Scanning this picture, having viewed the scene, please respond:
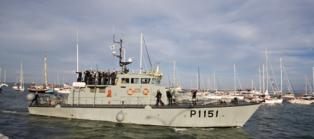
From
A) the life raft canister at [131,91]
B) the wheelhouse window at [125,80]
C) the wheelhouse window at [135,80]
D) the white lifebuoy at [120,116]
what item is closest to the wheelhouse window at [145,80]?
the wheelhouse window at [135,80]

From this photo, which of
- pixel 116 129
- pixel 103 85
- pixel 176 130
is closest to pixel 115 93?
pixel 103 85

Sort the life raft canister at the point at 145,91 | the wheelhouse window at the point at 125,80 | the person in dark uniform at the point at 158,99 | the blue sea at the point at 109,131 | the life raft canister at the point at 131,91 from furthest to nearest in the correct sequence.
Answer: the wheelhouse window at the point at 125,80 → the life raft canister at the point at 131,91 → the life raft canister at the point at 145,91 → the person in dark uniform at the point at 158,99 → the blue sea at the point at 109,131

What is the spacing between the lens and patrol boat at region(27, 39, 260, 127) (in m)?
21.7

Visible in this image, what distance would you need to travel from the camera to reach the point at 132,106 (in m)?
22.5

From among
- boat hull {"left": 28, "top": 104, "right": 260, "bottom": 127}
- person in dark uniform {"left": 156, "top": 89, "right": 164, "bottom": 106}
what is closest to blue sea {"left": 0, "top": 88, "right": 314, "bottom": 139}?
boat hull {"left": 28, "top": 104, "right": 260, "bottom": 127}

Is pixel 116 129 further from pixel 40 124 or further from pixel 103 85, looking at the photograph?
pixel 40 124

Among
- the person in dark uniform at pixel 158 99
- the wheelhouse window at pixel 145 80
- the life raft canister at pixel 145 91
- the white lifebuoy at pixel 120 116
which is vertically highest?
the wheelhouse window at pixel 145 80

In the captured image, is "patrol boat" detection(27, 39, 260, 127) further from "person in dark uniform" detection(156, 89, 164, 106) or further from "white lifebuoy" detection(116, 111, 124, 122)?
"person in dark uniform" detection(156, 89, 164, 106)

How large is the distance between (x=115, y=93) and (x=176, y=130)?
5235mm

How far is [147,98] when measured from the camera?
907 inches

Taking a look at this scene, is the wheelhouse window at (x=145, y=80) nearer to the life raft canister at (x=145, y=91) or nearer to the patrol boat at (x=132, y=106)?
the patrol boat at (x=132, y=106)

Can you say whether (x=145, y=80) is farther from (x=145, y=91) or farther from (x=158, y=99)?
(x=158, y=99)

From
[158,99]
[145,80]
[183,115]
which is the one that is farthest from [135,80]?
[183,115]

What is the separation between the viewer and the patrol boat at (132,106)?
2173 cm
